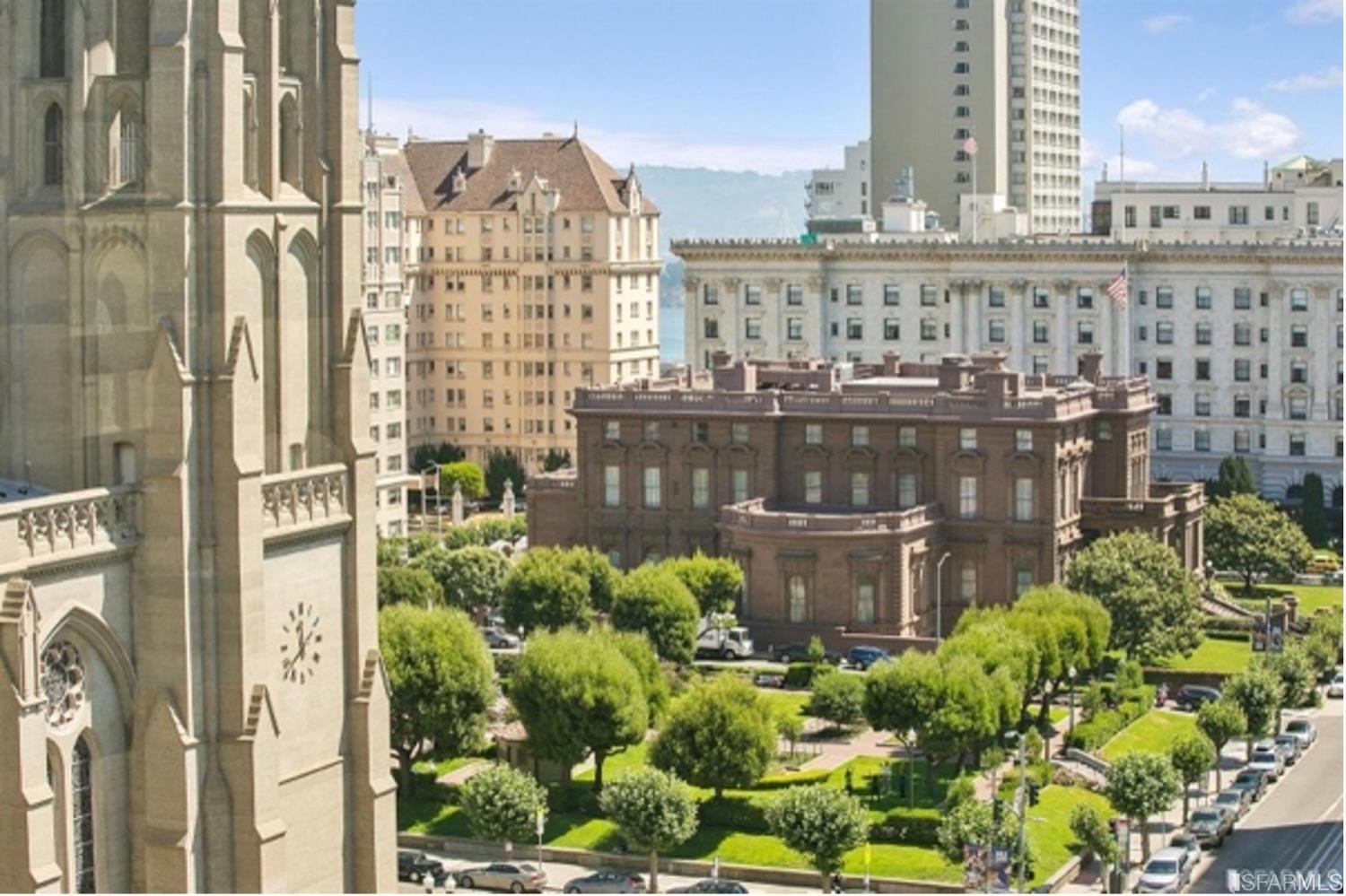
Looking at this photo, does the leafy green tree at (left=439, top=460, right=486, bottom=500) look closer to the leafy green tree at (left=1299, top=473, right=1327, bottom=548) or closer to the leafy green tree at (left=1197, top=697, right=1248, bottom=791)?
the leafy green tree at (left=1299, top=473, right=1327, bottom=548)

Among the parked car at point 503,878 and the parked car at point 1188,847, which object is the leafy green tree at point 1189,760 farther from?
the parked car at point 503,878

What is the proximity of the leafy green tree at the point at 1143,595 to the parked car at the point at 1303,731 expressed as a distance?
327 inches

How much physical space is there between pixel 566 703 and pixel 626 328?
318 feet

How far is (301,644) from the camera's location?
39531 mm

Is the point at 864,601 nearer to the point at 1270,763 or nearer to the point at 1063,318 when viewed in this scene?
the point at 1270,763

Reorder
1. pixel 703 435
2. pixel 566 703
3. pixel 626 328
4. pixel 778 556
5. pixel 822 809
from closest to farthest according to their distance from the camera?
pixel 822 809, pixel 566 703, pixel 778 556, pixel 703 435, pixel 626 328

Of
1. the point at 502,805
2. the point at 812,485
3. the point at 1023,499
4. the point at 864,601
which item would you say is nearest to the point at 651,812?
the point at 502,805

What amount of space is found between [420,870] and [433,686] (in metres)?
8.40

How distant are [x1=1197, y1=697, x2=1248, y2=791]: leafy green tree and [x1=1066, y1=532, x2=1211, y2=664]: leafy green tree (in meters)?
14.7

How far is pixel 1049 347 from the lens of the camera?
481ft

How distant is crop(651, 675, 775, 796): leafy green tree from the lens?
238 ft

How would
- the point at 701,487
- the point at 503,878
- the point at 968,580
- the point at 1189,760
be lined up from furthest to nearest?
1. the point at 701,487
2. the point at 968,580
3. the point at 1189,760
4. the point at 503,878

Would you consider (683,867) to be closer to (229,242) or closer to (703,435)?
(229,242)

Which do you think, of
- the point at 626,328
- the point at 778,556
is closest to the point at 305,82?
the point at 778,556
